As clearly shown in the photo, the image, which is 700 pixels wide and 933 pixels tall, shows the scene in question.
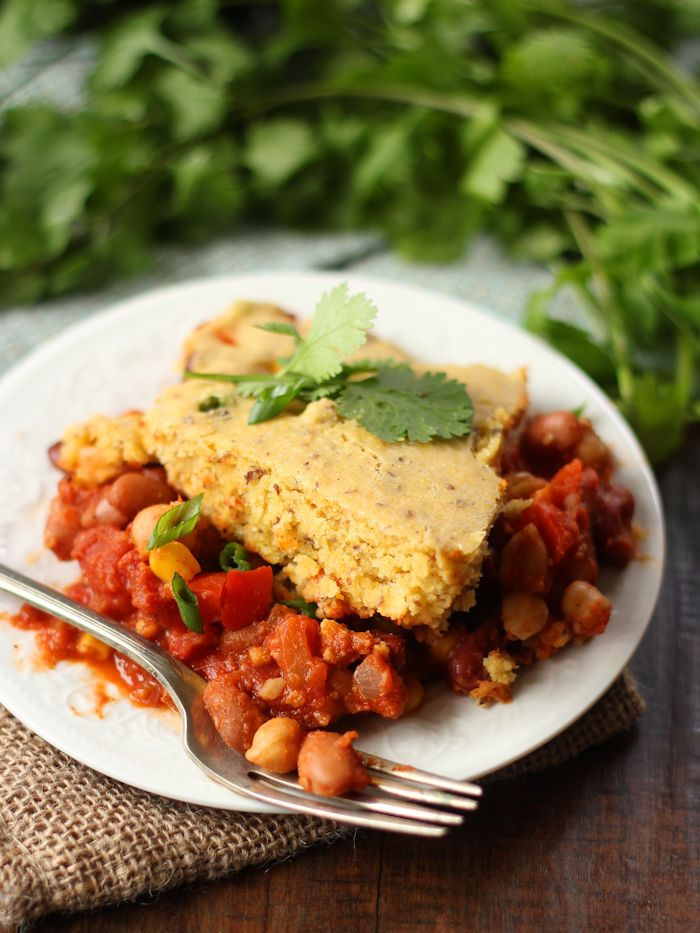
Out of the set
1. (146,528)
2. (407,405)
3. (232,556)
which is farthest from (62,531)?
(407,405)

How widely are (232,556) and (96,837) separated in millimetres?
1188

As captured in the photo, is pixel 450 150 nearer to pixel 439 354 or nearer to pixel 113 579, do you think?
pixel 439 354

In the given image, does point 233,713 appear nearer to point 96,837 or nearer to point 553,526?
point 96,837

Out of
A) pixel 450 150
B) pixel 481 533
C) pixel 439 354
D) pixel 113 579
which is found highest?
pixel 450 150

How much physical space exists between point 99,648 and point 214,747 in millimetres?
698

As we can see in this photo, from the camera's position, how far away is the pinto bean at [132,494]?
414cm

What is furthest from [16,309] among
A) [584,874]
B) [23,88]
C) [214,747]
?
[584,874]

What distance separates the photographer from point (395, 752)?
3607 mm

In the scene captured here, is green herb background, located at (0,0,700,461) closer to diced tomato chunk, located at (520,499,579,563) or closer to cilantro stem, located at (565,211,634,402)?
cilantro stem, located at (565,211,634,402)

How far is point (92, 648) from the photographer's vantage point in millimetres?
3930

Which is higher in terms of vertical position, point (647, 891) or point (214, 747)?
point (214, 747)

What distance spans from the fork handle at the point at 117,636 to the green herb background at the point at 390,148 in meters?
2.62

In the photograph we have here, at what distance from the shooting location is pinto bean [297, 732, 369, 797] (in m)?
3.33

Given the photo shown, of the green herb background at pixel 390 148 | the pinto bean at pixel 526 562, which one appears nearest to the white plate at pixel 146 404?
the pinto bean at pixel 526 562
